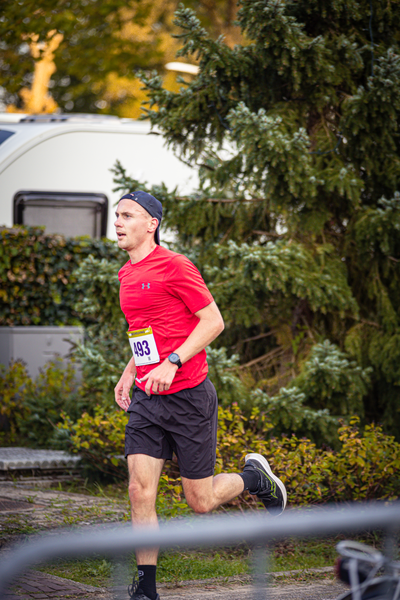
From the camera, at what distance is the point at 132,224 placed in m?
3.82

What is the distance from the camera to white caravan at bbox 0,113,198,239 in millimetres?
9430

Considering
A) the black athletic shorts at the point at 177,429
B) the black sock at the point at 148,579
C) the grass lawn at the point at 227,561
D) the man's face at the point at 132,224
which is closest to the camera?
the black sock at the point at 148,579

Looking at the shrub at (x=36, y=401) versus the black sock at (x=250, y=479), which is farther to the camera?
the shrub at (x=36, y=401)

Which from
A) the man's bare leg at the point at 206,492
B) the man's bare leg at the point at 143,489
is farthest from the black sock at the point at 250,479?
the man's bare leg at the point at 143,489

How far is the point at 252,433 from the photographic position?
5500 millimetres

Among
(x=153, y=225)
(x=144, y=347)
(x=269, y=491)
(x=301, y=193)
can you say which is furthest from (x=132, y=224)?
(x=301, y=193)

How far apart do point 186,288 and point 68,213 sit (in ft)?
21.1

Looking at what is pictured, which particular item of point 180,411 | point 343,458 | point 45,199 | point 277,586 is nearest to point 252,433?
point 343,458

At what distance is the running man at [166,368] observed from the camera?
359cm

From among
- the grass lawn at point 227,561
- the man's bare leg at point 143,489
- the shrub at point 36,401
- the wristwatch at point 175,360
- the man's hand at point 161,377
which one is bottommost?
the grass lawn at point 227,561

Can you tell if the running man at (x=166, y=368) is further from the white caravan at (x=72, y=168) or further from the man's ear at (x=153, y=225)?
the white caravan at (x=72, y=168)

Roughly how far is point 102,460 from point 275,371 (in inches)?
73.4

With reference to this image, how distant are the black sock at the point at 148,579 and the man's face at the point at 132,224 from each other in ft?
5.39

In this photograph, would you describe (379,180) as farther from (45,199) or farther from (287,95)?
(45,199)
